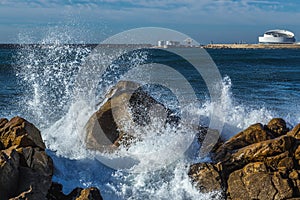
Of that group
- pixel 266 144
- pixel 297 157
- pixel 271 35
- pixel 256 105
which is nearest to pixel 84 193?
pixel 266 144

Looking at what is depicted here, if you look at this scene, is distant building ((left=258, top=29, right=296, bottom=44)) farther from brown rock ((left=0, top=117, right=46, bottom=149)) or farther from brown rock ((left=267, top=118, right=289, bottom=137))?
brown rock ((left=0, top=117, right=46, bottom=149))

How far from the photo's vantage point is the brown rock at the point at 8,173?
182 inches

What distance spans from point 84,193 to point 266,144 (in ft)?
8.62

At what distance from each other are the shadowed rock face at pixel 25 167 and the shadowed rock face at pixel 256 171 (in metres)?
1.60

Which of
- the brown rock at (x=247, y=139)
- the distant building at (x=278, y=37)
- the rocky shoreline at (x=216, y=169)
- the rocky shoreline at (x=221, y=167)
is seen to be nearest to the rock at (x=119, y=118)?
the rocky shoreline at (x=221, y=167)

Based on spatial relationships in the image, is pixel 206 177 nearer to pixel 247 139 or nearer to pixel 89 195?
pixel 247 139

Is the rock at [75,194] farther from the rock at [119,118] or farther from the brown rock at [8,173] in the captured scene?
the rock at [119,118]

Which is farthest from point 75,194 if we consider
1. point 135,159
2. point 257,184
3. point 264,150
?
point 264,150

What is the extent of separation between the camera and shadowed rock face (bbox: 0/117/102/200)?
468cm

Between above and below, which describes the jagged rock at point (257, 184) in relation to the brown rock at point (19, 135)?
below

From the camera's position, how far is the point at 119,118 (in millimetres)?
6758

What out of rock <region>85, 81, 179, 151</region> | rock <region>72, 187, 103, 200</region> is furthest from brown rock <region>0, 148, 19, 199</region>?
rock <region>85, 81, 179, 151</region>

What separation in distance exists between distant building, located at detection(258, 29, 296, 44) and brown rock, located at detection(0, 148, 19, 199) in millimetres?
109833

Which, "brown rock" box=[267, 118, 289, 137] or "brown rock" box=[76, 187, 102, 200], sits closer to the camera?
"brown rock" box=[76, 187, 102, 200]
